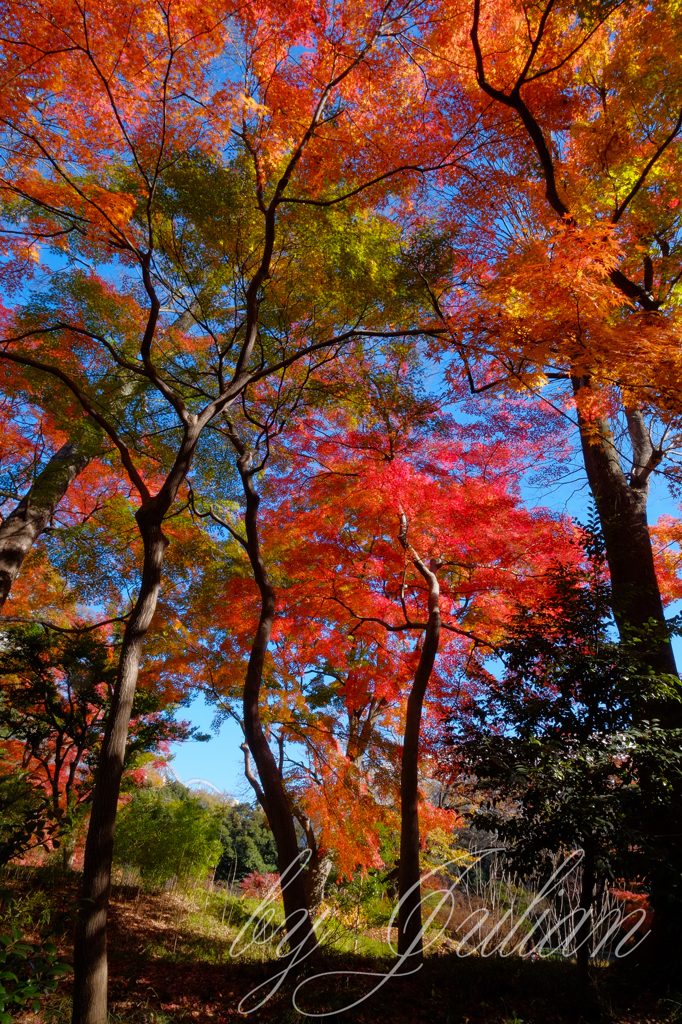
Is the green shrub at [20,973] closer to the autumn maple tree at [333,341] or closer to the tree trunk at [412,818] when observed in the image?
the autumn maple tree at [333,341]

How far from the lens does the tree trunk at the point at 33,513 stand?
21.9 feet

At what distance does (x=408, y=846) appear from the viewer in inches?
211

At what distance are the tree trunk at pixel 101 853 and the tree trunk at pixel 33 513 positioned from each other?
3.47m

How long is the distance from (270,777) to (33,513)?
4.37m

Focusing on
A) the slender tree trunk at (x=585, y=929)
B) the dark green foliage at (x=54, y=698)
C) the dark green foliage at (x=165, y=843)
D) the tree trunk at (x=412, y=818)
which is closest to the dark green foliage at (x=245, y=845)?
the dark green foliage at (x=165, y=843)

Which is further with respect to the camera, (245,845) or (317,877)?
(245,845)

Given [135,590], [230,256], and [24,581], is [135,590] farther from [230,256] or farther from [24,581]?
[230,256]

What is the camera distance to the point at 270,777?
218 inches

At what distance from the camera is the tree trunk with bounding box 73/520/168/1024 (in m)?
3.13

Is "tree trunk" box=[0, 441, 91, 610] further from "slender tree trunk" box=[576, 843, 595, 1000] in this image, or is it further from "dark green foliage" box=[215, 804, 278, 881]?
"dark green foliage" box=[215, 804, 278, 881]

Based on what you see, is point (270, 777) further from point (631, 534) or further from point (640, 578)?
point (631, 534)

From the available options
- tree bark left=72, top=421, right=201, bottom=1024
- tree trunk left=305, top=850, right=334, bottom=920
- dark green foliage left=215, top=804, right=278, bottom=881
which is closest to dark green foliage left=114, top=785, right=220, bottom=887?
tree trunk left=305, top=850, right=334, bottom=920

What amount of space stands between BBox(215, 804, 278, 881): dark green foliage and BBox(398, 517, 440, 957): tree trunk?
420 inches

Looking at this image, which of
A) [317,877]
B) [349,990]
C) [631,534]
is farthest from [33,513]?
[631,534]
